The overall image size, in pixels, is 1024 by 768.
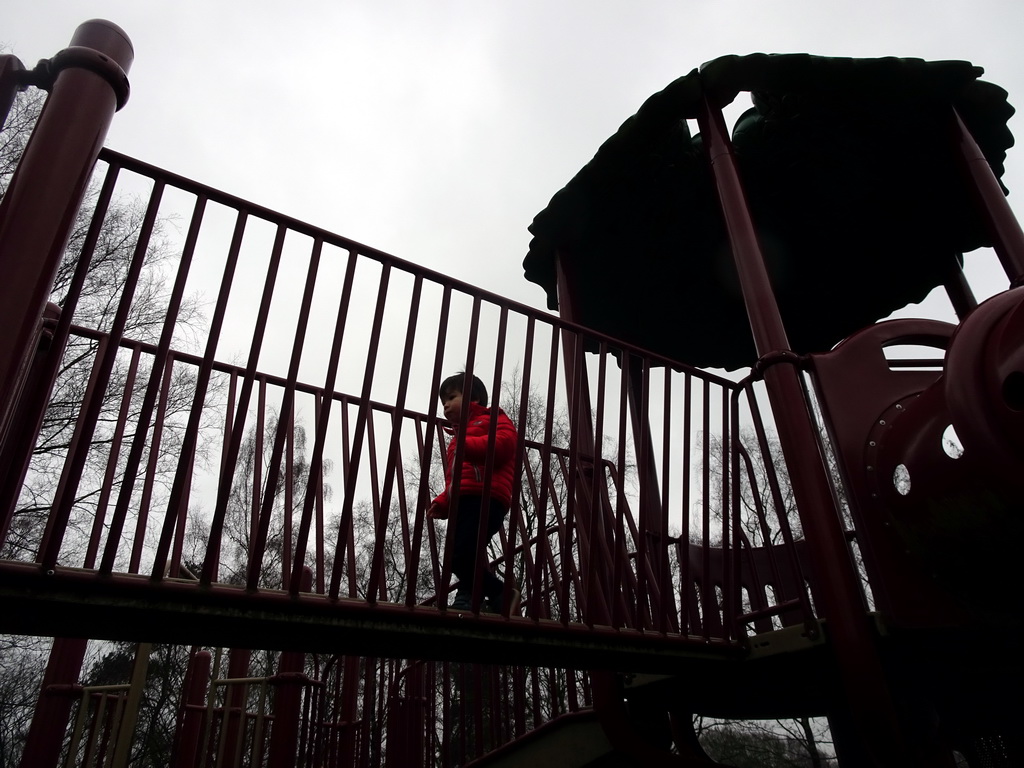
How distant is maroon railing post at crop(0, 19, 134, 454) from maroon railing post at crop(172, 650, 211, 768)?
350cm

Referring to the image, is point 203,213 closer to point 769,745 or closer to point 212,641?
point 212,641

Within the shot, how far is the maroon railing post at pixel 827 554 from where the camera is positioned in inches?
83.4

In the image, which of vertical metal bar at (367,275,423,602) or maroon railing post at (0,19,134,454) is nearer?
maroon railing post at (0,19,134,454)

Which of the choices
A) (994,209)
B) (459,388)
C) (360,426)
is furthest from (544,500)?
(994,209)

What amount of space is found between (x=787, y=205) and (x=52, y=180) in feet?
15.4

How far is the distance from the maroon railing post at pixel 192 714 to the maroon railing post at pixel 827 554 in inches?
148

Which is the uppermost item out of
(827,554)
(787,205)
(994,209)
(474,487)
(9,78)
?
(787,205)

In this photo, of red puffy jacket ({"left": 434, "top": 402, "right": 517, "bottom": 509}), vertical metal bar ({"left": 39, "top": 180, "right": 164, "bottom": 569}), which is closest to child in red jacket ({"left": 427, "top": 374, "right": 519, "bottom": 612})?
red puffy jacket ({"left": 434, "top": 402, "right": 517, "bottom": 509})

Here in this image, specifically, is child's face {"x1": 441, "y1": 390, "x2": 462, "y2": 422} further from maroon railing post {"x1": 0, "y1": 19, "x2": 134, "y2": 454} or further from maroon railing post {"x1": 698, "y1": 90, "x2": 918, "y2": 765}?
maroon railing post {"x1": 0, "y1": 19, "x2": 134, "y2": 454}

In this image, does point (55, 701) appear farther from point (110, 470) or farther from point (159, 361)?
point (159, 361)

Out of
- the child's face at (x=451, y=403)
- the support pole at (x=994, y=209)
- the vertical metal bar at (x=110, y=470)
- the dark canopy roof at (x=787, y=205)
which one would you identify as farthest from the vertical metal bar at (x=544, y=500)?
the support pole at (x=994, y=209)

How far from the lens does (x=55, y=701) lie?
3.28 metres

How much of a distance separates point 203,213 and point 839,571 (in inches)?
88.4

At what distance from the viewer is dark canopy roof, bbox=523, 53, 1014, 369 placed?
12.3 ft
